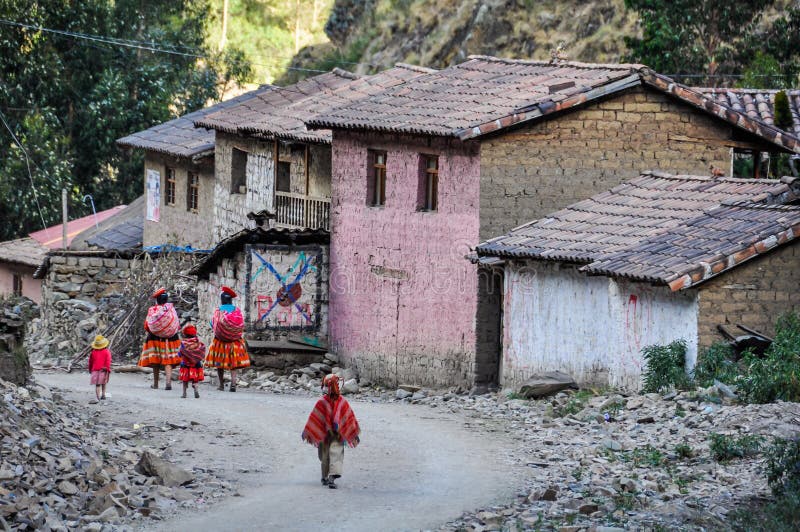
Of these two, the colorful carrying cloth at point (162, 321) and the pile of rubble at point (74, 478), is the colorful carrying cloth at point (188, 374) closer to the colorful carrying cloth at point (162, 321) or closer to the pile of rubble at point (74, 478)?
the colorful carrying cloth at point (162, 321)

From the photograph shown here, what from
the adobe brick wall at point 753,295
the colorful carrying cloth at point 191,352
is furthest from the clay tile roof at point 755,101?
the colorful carrying cloth at point 191,352

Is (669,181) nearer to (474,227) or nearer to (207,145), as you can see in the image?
(474,227)

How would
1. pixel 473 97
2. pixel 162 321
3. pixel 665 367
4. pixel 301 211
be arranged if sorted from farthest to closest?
1. pixel 301 211
2. pixel 473 97
3. pixel 162 321
4. pixel 665 367

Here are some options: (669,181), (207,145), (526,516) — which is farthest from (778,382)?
(207,145)

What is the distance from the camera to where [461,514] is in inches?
477

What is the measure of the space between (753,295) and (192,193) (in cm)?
1930

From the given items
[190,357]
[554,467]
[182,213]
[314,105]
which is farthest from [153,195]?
[554,467]

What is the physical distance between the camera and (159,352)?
2023 centimetres

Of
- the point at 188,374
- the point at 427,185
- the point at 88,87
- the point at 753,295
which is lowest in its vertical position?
the point at 188,374

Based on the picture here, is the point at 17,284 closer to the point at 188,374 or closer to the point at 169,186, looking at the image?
the point at 169,186

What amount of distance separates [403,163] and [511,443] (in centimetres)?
862

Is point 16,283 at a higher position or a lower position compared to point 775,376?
higher

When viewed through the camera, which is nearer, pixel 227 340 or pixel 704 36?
pixel 227 340

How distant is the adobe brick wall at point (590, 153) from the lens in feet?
73.7
